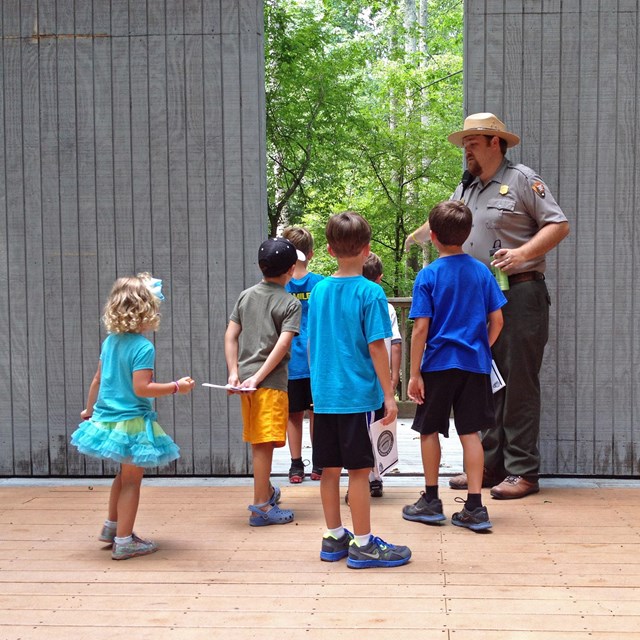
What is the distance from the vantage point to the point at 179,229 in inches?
190

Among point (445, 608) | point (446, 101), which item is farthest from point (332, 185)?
point (445, 608)

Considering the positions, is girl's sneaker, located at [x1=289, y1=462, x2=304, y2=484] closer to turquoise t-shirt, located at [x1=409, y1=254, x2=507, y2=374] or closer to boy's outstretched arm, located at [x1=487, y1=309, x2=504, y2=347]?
turquoise t-shirt, located at [x1=409, y1=254, x2=507, y2=374]

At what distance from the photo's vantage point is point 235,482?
4.72 meters

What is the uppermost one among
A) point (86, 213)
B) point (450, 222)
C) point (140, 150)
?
point (140, 150)

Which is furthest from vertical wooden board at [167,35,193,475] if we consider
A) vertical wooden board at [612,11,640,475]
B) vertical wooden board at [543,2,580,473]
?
vertical wooden board at [612,11,640,475]

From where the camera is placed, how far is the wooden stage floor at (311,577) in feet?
8.59

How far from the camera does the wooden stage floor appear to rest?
103 inches

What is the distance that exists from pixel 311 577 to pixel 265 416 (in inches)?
35.8

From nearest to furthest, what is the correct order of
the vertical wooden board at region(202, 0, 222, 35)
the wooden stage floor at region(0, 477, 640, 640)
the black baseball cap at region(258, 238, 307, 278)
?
1. the wooden stage floor at region(0, 477, 640, 640)
2. the black baseball cap at region(258, 238, 307, 278)
3. the vertical wooden board at region(202, 0, 222, 35)

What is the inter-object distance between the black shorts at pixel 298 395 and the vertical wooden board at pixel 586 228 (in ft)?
4.61

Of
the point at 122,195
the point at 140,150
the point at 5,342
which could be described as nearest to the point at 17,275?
the point at 5,342

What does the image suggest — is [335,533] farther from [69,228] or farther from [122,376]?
[69,228]

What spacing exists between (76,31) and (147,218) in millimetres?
1074

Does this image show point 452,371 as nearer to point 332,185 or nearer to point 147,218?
point 147,218
